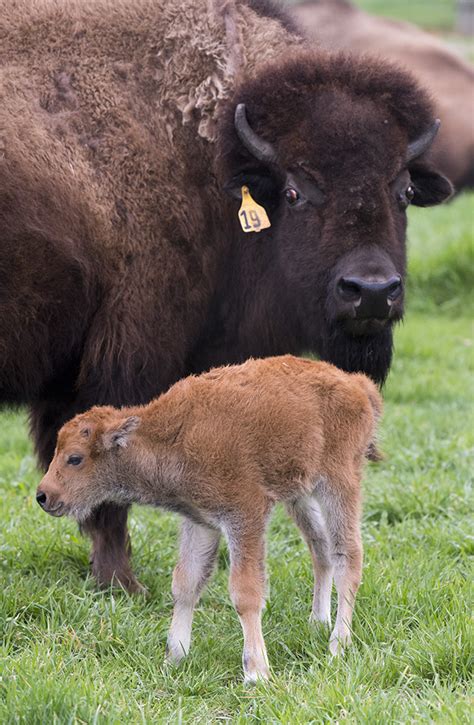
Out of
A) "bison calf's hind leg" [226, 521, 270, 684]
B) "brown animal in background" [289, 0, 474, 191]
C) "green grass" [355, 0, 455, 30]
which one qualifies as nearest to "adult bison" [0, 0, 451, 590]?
"bison calf's hind leg" [226, 521, 270, 684]

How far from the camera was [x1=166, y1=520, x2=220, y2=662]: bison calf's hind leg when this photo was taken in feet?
15.6

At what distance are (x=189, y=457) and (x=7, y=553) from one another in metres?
1.70

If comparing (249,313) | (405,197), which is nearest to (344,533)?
(249,313)

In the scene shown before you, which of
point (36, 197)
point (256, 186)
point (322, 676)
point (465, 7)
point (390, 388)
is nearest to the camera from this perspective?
point (322, 676)

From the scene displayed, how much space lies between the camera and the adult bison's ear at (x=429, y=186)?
6.22 m

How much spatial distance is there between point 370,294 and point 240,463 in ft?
4.07

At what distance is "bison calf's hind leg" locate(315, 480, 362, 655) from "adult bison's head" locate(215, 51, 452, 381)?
3.35 ft

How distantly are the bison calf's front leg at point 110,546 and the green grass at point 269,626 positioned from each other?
0.38 feet

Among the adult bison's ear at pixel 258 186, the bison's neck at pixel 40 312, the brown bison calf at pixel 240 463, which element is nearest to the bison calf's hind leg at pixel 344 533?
the brown bison calf at pixel 240 463

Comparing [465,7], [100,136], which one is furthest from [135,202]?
[465,7]

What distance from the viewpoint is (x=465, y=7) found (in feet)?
126

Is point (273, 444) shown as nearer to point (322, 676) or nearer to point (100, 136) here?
point (322, 676)

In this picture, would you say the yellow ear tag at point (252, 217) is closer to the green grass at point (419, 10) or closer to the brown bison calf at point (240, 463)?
the brown bison calf at point (240, 463)

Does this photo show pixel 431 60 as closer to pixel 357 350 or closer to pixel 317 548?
pixel 357 350
